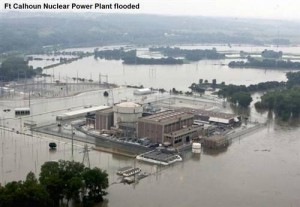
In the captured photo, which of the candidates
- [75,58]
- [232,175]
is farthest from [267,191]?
[75,58]

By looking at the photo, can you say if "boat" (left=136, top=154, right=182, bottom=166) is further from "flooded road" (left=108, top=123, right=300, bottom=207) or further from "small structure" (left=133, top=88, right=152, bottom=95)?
"small structure" (left=133, top=88, right=152, bottom=95)

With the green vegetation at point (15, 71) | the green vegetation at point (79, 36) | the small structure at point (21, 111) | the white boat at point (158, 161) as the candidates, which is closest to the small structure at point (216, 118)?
the white boat at point (158, 161)

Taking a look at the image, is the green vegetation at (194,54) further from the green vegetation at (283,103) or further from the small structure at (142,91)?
the green vegetation at (283,103)

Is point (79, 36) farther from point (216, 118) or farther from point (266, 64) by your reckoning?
point (216, 118)

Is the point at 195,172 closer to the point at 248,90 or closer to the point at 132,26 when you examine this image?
the point at 248,90

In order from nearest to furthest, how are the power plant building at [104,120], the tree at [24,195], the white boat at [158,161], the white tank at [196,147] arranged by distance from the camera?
the tree at [24,195], the white boat at [158,161], the white tank at [196,147], the power plant building at [104,120]

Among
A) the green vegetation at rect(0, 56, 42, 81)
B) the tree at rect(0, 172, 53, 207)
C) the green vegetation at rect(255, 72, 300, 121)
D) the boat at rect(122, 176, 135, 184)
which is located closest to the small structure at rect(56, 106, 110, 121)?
the boat at rect(122, 176, 135, 184)

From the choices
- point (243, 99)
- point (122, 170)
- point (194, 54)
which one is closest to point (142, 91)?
point (243, 99)
